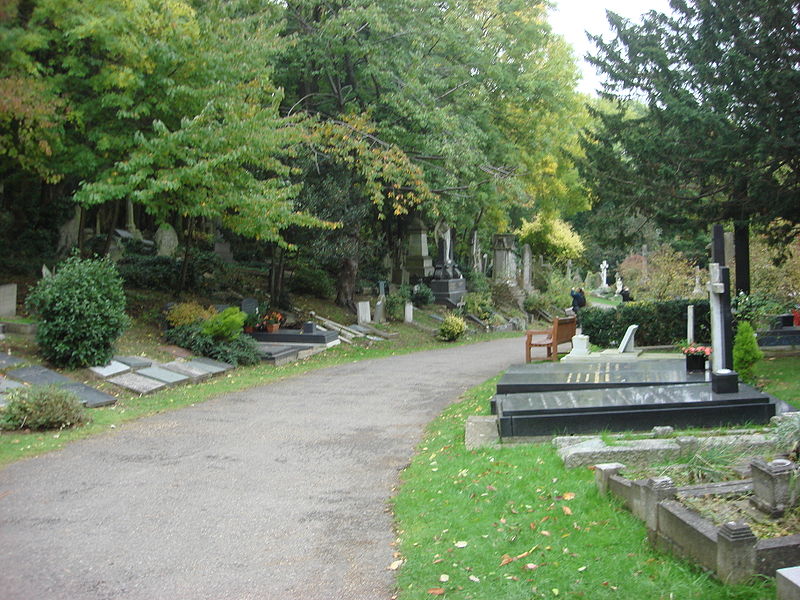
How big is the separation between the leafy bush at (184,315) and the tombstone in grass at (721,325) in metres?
11.2

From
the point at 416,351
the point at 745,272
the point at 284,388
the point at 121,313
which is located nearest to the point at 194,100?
the point at 121,313

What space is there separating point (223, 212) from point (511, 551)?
1303 cm

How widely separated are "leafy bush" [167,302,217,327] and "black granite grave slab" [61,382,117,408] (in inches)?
194

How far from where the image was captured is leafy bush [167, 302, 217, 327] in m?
16.3

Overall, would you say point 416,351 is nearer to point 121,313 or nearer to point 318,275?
point 318,275

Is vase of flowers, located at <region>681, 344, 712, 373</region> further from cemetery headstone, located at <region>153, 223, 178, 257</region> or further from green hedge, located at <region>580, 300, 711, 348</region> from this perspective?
cemetery headstone, located at <region>153, 223, 178, 257</region>

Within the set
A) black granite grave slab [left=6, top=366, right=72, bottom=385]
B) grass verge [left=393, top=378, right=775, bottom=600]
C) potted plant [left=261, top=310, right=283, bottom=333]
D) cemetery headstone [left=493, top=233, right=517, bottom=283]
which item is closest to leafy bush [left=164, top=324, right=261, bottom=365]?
potted plant [left=261, top=310, right=283, bottom=333]

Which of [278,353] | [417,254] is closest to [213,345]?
[278,353]

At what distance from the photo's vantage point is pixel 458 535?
527 cm

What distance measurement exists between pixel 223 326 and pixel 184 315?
1.29 m

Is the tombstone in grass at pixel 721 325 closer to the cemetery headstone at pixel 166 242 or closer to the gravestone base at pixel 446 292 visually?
the gravestone base at pixel 446 292

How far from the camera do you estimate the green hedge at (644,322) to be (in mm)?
16844

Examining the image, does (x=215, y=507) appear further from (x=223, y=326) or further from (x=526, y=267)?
(x=526, y=267)

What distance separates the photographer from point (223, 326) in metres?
15.7
